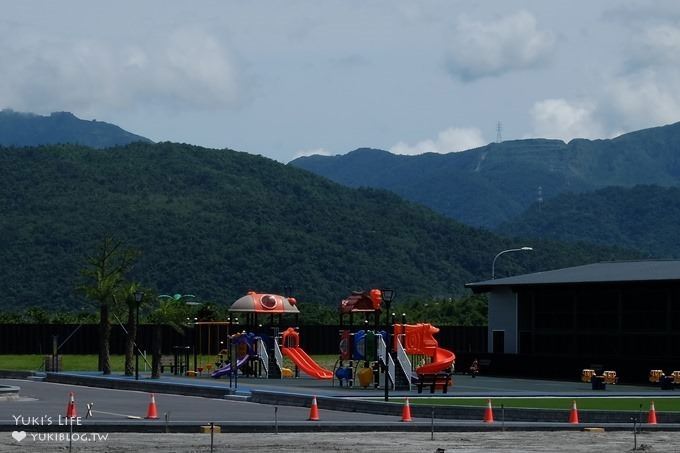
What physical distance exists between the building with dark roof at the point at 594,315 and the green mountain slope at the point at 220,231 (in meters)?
74.8

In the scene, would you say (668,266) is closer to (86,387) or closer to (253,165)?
(86,387)

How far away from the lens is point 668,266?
2569 inches

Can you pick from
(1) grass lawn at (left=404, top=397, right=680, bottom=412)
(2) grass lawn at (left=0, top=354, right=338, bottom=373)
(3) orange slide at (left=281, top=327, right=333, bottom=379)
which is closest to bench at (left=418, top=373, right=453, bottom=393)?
(1) grass lawn at (left=404, top=397, right=680, bottom=412)

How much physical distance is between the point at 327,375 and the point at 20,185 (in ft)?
376

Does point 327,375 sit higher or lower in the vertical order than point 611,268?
lower

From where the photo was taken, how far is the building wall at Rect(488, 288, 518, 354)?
68.5 m

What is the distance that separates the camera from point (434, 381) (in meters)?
48.1

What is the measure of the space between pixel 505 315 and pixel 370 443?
41.4m

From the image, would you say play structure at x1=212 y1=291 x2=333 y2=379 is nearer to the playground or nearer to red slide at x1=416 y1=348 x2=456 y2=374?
the playground

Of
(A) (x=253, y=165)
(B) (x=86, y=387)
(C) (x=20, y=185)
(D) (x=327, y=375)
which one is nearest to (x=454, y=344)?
(D) (x=327, y=375)

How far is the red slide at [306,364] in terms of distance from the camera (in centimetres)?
5825

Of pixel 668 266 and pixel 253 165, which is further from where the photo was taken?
pixel 253 165

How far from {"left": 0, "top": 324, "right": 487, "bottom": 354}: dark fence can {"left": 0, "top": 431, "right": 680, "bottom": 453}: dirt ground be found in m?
48.4

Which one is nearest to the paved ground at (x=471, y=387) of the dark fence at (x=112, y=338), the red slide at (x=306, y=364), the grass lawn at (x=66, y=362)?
the red slide at (x=306, y=364)
